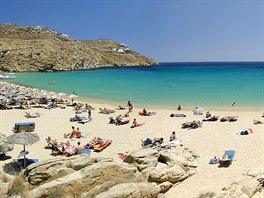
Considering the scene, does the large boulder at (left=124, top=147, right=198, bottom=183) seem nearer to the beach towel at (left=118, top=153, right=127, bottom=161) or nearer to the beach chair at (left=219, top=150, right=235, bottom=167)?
the beach chair at (left=219, top=150, right=235, bottom=167)

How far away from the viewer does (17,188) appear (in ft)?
31.4

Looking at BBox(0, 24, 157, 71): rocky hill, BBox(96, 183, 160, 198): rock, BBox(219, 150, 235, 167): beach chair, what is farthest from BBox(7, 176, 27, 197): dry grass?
BBox(0, 24, 157, 71): rocky hill

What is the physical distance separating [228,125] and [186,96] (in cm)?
1969

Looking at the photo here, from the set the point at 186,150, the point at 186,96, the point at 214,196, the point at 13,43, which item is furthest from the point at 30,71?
the point at 214,196

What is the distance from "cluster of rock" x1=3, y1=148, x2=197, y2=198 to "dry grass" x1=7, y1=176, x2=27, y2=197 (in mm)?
242

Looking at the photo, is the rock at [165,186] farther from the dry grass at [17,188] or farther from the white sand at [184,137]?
the dry grass at [17,188]

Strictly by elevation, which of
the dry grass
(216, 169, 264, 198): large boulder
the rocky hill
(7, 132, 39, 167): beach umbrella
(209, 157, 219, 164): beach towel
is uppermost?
the rocky hill

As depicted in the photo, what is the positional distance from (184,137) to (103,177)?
10261 millimetres

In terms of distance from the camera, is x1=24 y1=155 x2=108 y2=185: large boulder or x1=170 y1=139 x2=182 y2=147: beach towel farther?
x1=170 y1=139 x2=182 y2=147: beach towel

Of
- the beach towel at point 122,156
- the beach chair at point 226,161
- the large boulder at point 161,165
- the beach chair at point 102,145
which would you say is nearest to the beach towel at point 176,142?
the large boulder at point 161,165

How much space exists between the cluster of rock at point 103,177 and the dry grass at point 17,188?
24 centimetres

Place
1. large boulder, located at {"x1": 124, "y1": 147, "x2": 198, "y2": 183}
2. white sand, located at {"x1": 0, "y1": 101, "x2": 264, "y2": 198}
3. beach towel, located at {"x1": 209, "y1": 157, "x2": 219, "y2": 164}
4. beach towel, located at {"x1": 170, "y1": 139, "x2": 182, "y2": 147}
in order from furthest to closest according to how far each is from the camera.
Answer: beach towel, located at {"x1": 170, "y1": 139, "x2": 182, "y2": 147}
beach towel, located at {"x1": 209, "y1": 157, "x2": 219, "y2": 164}
white sand, located at {"x1": 0, "y1": 101, "x2": 264, "y2": 198}
large boulder, located at {"x1": 124, "y1": 147, "x2": 198, "y2": 183}

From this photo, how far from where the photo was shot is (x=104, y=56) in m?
148

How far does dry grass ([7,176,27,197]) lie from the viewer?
31.1ft
